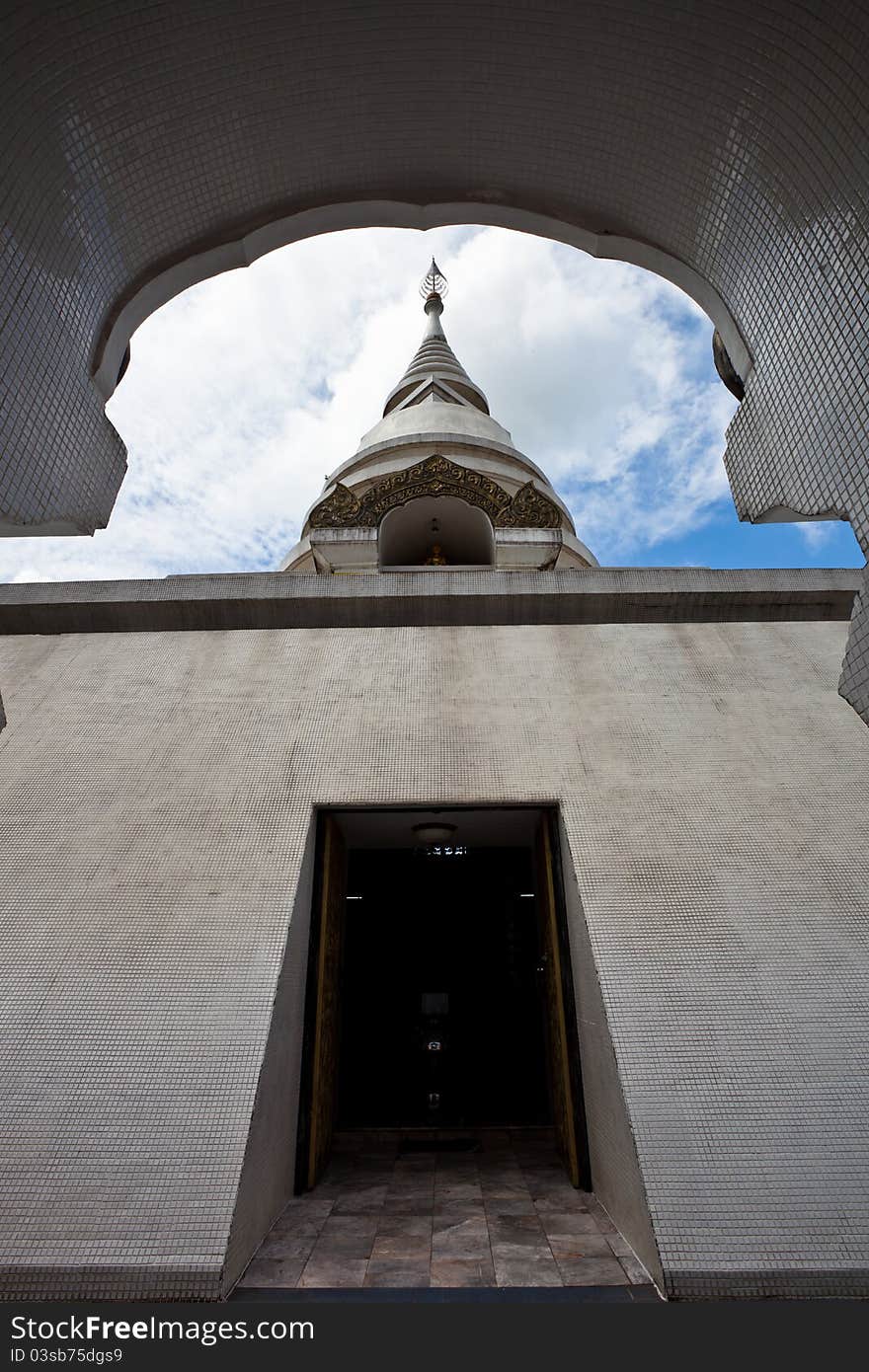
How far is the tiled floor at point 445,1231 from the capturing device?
3.16 meters

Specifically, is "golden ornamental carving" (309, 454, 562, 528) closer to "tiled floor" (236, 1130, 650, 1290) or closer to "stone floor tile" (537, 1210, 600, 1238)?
"tiled floor" (236, 1130, 650, 1290)

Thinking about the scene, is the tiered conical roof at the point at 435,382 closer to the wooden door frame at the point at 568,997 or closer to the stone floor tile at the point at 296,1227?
the wooden door frame at the point at 568,997

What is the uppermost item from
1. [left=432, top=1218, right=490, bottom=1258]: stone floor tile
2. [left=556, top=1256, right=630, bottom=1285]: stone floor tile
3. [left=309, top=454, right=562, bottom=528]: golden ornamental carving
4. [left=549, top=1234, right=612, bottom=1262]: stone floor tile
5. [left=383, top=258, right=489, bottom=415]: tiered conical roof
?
[left=383, top=258, right=489, bottom=415]: tiered conical roof

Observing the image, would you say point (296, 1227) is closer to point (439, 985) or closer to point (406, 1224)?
point (406, 1224)

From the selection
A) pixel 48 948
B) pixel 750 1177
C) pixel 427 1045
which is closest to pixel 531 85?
pixel 750 1177

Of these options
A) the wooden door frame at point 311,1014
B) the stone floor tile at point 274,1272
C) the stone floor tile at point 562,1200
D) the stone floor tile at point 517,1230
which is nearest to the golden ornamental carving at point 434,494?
the wooden door frame at point 311,1014

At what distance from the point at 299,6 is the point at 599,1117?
5249 mm

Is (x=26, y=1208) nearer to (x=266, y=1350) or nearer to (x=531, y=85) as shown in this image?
(x=266, y=1350)

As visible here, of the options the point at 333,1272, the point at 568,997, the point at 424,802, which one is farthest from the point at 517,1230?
the point at 424,802

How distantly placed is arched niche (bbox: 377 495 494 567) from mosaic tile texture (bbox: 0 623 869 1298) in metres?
4.74

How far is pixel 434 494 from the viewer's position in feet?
32.8

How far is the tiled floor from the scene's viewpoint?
3.16 m

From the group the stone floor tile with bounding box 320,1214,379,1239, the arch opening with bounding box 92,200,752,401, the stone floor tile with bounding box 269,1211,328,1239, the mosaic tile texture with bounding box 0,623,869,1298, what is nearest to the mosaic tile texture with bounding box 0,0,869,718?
the arch opening with bounding box 92,200,752,401

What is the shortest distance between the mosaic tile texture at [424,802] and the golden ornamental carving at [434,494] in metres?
4.10
